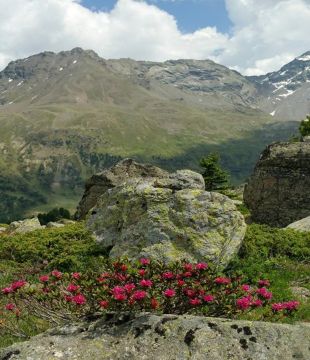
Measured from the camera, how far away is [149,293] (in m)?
9.41

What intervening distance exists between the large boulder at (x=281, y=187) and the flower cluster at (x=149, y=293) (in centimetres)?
2650

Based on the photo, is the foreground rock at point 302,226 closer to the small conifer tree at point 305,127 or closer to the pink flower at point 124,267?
the pink flower at point 124,267

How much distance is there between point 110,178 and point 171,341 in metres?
44.4

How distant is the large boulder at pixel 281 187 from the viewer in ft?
117

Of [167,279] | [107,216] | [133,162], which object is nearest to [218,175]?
[133,162]

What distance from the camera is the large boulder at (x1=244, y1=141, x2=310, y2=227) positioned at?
35.8 m

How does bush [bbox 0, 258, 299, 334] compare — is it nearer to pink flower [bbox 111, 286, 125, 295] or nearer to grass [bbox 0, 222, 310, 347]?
pink flower [bbox 111, 286, 125, 295]

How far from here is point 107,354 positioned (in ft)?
26.6

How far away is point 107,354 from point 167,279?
2.16 metres

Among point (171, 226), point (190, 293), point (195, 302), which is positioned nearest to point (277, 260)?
point (171, 226)

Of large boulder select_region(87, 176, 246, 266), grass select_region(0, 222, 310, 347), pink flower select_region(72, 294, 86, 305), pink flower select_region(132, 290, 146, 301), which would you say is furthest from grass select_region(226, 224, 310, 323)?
pink flower select_region(72, 294, 86, 305)

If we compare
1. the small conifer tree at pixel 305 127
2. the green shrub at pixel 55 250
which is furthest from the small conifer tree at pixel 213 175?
the green shrub at pixel 55 250

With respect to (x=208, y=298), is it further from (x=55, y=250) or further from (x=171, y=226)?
(x=55, y=250)

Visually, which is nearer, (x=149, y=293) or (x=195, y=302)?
(x=195, y=302)
